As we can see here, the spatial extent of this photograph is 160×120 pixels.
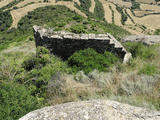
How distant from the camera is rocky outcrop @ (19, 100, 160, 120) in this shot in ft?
6.89

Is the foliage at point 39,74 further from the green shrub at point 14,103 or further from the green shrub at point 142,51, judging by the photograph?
the green shrub at point 142,51

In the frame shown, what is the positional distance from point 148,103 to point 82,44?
3.89 metres

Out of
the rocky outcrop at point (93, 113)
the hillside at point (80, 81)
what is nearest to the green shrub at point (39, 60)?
the hillside at point (80, 81)

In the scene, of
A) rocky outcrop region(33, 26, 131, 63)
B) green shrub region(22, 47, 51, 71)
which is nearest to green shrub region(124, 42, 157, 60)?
rocky outcrop region(33, 26, 131, 63)

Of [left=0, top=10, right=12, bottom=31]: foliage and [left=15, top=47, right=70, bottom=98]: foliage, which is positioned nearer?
[left=15, top=47, right=70, bottom=98]: foliage

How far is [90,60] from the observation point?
5.48 meters

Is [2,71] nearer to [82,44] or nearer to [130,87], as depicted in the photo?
[82,44]

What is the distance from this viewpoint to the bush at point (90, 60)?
5219 millimetres

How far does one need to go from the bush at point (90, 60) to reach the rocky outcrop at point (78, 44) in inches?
11.7

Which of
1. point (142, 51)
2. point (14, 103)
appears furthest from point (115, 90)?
point (142, 51)

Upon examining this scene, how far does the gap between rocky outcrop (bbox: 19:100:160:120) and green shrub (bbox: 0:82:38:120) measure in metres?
0.57

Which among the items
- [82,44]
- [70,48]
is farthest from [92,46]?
[70,48]

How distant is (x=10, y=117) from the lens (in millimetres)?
2494

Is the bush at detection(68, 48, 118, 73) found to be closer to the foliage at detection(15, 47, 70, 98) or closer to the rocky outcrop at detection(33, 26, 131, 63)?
the rocky outcrop at detection(33, 26, 131, 63)
